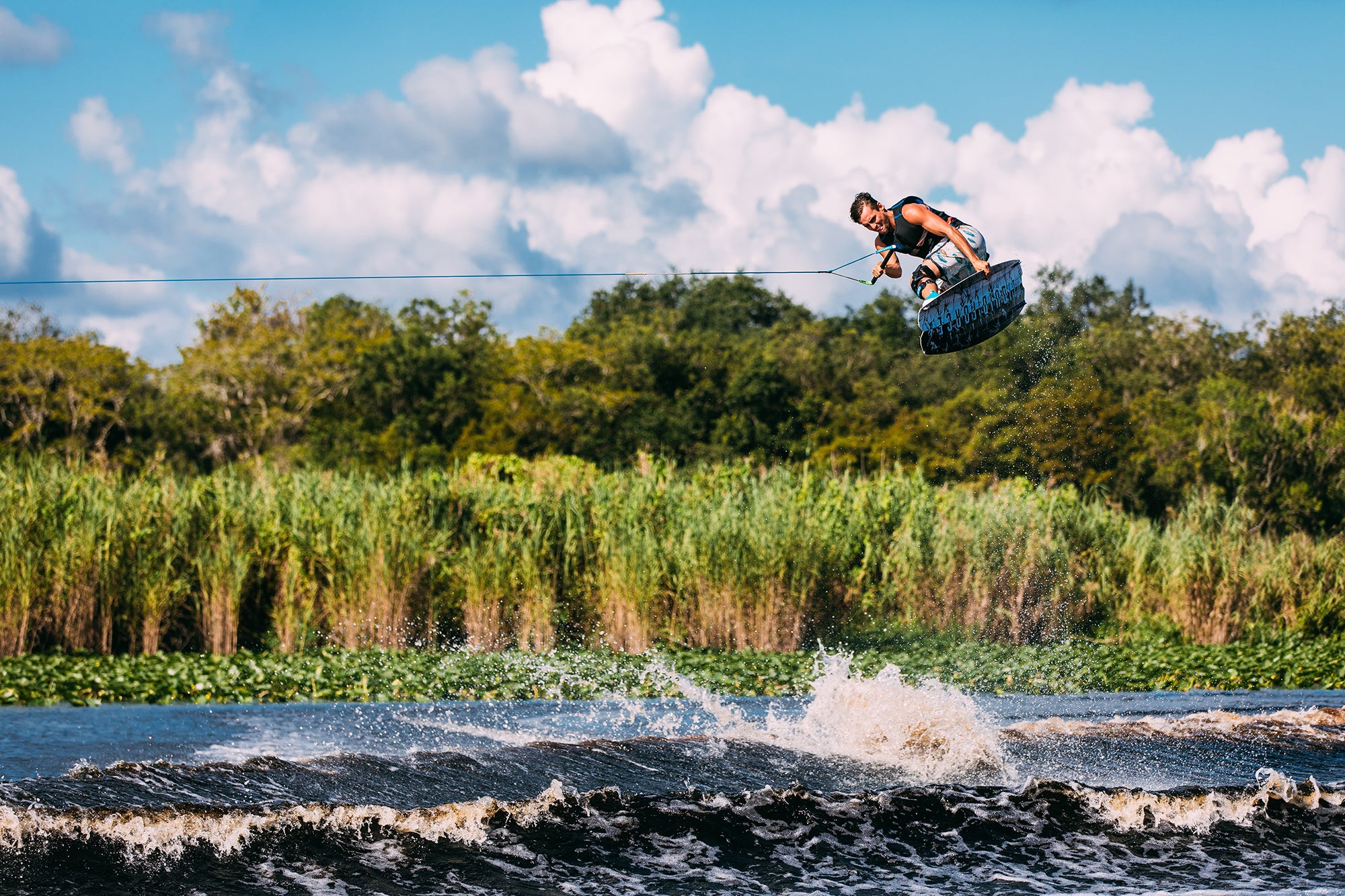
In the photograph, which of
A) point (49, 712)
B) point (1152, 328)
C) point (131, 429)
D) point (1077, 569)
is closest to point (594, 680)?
point (49, 712)

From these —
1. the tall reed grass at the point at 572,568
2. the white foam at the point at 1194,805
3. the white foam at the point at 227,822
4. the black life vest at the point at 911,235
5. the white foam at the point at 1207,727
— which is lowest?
the white foam at the point at 227,822

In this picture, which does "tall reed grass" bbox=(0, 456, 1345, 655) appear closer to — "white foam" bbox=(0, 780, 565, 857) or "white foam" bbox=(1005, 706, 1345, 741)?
"white foam" bbox=(1005, 706, 1345, 741)

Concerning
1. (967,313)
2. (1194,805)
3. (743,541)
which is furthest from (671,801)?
(743,541)

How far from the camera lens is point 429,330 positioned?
47.5 m

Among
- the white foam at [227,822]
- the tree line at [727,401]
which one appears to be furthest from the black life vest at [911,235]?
the tree line at [727,401]

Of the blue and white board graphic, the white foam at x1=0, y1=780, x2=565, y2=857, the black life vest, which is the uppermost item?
the black life vest

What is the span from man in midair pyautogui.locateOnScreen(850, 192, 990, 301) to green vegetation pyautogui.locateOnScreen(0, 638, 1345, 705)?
14.2 ft

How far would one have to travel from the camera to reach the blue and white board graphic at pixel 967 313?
9.91 metres

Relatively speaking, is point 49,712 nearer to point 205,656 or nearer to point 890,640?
point 205,656

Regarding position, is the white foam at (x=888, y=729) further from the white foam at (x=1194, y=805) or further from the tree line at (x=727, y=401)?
the tree line at (x=727, y=401)

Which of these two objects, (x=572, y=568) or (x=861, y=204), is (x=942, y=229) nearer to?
(x=861, y=204)

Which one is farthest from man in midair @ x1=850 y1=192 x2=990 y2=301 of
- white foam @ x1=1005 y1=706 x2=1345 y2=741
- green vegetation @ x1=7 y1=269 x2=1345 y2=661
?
white foam @ x1=1005 y1=706 x2=1345 y2=741

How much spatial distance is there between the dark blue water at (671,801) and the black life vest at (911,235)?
3.57m

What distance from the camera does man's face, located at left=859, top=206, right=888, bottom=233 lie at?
32.7 feet
